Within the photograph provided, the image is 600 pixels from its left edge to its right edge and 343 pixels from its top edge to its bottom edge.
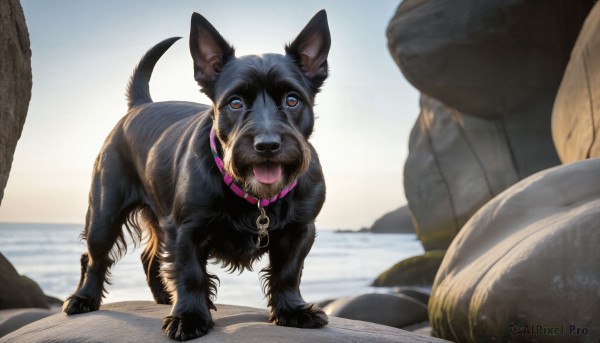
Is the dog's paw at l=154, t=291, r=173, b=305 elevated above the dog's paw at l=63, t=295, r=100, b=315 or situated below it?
below

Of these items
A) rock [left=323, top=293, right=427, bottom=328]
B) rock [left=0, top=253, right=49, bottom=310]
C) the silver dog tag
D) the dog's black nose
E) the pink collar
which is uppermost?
the dog's black nose

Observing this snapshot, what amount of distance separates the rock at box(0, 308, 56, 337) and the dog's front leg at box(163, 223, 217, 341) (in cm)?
368

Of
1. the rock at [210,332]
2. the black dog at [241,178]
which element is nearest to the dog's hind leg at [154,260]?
the rock at [210,332]

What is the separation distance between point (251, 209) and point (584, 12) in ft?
36.3

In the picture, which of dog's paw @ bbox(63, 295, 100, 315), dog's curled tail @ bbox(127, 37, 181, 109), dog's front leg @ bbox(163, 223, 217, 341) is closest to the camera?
dog's front leg @ bbox(163, 223, 217, 341)

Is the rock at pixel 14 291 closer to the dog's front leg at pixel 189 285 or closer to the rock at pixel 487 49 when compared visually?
the dog's front leg at pixel 189 285

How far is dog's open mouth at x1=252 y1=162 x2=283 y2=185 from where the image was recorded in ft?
9.77

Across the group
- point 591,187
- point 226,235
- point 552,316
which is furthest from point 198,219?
point 591,187

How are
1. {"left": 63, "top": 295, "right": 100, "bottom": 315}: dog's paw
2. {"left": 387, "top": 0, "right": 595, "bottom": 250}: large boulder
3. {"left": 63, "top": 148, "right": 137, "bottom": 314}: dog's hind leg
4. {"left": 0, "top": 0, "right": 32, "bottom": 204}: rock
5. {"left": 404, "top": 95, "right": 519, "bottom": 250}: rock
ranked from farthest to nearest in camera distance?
{"left": 404, "top": 95, "right": 519, "bottom": 250}: rock
{"left": 387, "top": 0, "right": 595, "bottom": 250}: large boulder
{"left": 0, "top": 0, "right": 32, "bottom": 204}: rock
{"left": 63, "top": 148, "right": 137, "bottom": 314}: dog's hind leg
{"left": 63, "top": 295, "right": 100, "bottom": 315}: dog's paw

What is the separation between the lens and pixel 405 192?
1608 centimetres

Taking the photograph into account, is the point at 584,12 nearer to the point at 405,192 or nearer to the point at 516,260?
the point at 405,192

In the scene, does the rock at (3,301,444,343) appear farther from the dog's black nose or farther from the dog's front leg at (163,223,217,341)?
the dog's black nose

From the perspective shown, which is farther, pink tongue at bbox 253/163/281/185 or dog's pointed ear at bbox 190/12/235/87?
dog's pointed ear at bbox 190/12/235/87

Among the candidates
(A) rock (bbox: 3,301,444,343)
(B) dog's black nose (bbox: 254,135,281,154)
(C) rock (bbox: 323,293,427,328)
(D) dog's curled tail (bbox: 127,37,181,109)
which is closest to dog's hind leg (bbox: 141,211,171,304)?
(A) rock (bbox: 3,301,444,343)
